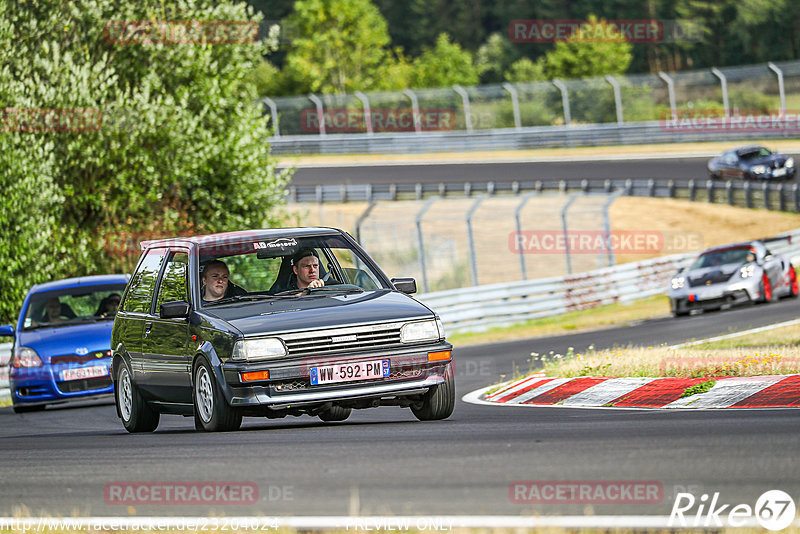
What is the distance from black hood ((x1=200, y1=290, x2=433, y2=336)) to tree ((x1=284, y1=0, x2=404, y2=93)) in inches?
2932

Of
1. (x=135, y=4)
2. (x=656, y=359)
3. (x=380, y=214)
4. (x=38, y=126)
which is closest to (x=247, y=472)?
(x=656, y=359)

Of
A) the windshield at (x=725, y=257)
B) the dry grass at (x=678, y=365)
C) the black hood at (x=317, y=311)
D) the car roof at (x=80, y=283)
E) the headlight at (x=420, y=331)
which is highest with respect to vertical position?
the black hood at (x=317, y=311)

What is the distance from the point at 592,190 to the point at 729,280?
20.5 meters

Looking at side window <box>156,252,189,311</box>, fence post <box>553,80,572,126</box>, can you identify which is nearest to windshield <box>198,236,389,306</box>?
side window <box>156,252,189,311</box>

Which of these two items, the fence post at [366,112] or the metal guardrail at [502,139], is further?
the fence post at [366,112]

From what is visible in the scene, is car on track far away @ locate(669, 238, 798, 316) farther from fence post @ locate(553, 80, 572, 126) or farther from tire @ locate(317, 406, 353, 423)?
fence post @ locate(553, 80, 572, 126)

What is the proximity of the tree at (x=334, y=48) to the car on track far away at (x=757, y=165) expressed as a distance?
42.8 metres

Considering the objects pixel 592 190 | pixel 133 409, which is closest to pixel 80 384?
pixel 133 409

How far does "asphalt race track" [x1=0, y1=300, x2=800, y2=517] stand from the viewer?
5.67m

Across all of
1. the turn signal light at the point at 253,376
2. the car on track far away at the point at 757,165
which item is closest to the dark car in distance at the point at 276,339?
the turn signal light at the point at 253,376

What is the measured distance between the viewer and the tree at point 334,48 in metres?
83.5

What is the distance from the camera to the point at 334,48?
8500cm

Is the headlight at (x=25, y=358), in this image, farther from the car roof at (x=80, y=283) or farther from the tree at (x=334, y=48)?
the tree at (x=334, y=48)

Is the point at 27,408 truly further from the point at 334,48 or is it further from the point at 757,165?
the point at 334,48
